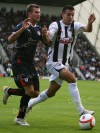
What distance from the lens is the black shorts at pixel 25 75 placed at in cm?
918

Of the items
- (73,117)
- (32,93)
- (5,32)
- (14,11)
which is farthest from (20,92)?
(14,11)

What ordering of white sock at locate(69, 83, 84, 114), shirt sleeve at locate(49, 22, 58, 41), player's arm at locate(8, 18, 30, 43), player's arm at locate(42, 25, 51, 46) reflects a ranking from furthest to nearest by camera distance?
shirt sleeve at locate(49, 22, 58, 41)
white sock at locate(69, 83, 84, 114)
player's arm at locate(42, 25, 51, 46)
player's arm at locate(8, 18, 30, 43)

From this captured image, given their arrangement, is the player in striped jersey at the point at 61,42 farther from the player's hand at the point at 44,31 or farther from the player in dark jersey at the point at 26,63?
the player in dark jersey at the point at 26,63

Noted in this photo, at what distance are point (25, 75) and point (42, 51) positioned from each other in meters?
35.6

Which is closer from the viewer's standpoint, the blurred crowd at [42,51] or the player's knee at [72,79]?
the player's knee at [72,79]

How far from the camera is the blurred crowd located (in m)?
42.7

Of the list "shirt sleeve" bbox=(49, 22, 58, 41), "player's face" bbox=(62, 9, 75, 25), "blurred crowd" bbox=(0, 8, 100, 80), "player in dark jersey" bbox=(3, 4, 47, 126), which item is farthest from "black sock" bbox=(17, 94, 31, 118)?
"blurred crowd" bbox=(0, 8, 100, 80)

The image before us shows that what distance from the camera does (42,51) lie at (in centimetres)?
4478

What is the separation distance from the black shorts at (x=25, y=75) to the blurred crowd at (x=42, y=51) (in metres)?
31.4

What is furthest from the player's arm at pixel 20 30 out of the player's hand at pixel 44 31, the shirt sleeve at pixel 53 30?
the shirt sleeve at pixel 53 30

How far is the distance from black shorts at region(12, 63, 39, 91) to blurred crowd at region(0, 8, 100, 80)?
3137 cm

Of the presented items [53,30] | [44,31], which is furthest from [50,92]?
[44,31]

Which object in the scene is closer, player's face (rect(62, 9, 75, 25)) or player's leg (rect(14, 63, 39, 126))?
player's leg (rect(14, 63, 39, 126))

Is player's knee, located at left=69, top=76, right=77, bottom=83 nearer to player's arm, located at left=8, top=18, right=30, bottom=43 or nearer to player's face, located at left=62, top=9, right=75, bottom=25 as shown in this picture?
player's face, located at left=62, top=9, right=75, bottom=25
